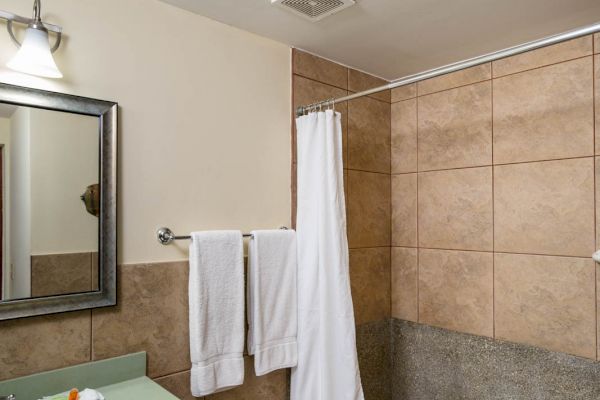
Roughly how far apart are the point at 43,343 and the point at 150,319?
0.35 metres

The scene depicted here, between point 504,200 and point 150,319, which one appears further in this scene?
point 504,200

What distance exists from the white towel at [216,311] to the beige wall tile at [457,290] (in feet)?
3.71

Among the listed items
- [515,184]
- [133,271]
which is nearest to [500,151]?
[515,184]

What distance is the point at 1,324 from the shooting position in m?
1.25

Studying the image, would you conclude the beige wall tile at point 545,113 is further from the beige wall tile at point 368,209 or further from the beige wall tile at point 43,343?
the beige wall tile at point 43,343

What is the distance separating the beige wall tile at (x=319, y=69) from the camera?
2.05 m

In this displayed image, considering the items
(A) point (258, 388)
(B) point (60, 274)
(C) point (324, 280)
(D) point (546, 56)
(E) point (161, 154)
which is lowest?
(A) point (258, 388)

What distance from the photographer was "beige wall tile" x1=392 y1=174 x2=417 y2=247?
239 centimetres

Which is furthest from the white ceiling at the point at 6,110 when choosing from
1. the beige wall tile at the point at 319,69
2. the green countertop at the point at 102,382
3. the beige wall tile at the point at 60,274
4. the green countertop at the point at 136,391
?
the beige wall tile at the point at 319,69

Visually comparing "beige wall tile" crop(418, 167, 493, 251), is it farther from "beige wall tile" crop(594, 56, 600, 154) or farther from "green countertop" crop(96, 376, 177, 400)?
"green countertop" crop(96, 376, 177, 400)

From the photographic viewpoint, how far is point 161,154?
160 centimetres

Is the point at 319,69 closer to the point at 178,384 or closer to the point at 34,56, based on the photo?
the point at 34,56

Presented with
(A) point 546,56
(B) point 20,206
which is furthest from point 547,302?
(B) point 20,206

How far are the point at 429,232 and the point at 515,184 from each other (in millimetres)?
518
